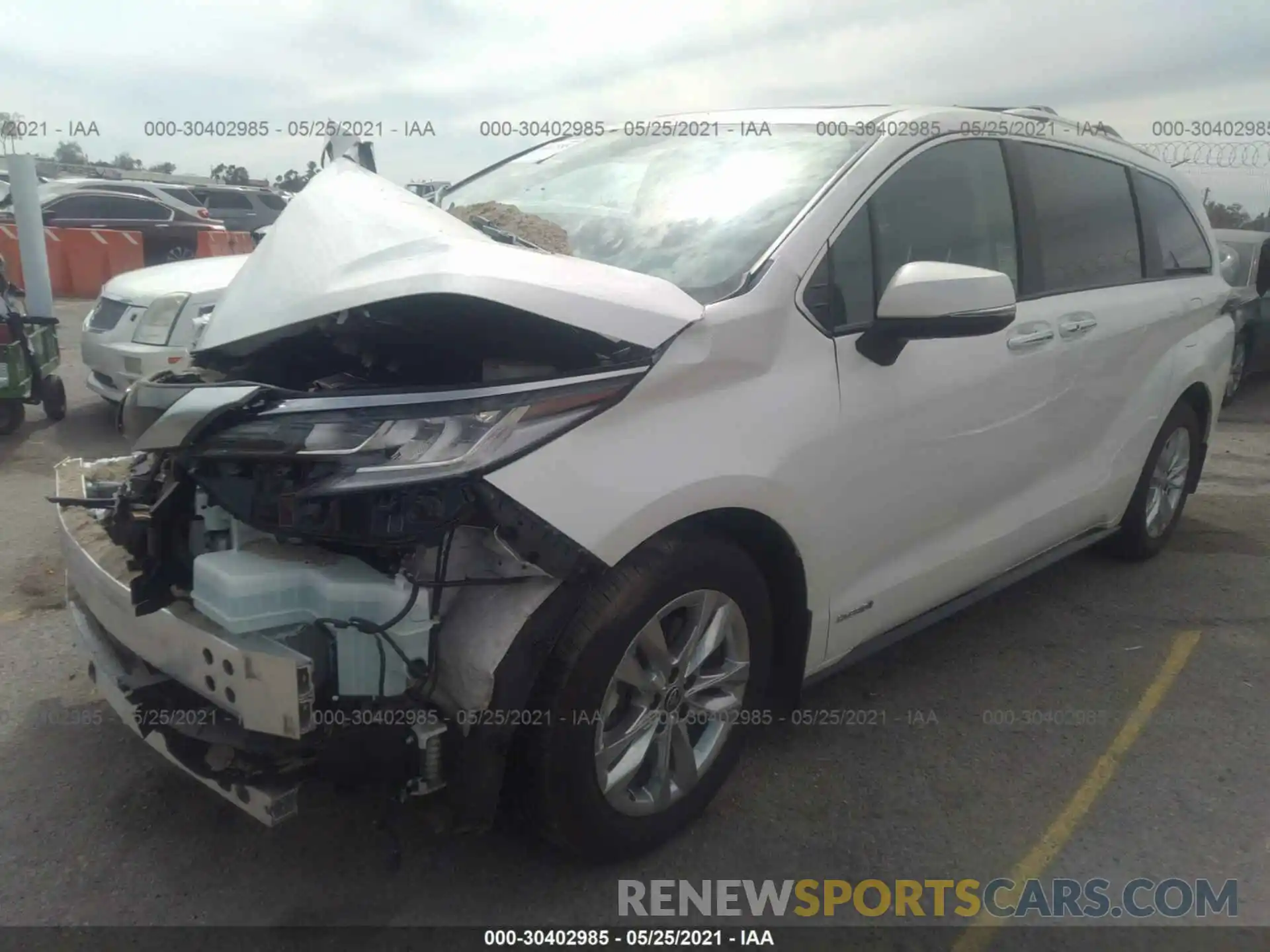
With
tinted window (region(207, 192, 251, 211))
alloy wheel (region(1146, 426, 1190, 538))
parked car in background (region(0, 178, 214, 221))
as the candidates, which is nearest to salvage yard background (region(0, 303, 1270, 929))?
alloy wheel (region(1146, 426, 1190, 538))

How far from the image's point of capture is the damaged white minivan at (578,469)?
6.93ft

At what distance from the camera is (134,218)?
16.5 meters

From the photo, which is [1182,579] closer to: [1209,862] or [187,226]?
[1209,862]

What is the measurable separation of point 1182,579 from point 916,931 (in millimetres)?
3163

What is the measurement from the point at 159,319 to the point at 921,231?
5.15 m

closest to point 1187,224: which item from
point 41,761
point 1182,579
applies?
point 1182,579

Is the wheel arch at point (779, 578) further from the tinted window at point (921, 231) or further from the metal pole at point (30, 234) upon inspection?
the metal pole at point (30, 234)

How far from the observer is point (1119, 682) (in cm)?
383

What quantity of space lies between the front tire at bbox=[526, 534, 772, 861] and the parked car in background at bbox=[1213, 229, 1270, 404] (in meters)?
8.36

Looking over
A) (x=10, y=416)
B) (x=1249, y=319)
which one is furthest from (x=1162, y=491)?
(x=10, y=416)

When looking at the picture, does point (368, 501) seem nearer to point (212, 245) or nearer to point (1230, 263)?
point (1230, 263)

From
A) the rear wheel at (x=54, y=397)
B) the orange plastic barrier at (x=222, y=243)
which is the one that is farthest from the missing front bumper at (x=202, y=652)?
the orange plastic barrier at (x=222, y=243)

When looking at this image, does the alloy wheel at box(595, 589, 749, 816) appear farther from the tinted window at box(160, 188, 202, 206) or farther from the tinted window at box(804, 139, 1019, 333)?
the tinted window at box(160, 188, 202, 206)

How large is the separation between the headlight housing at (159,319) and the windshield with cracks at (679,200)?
365 centimetres
